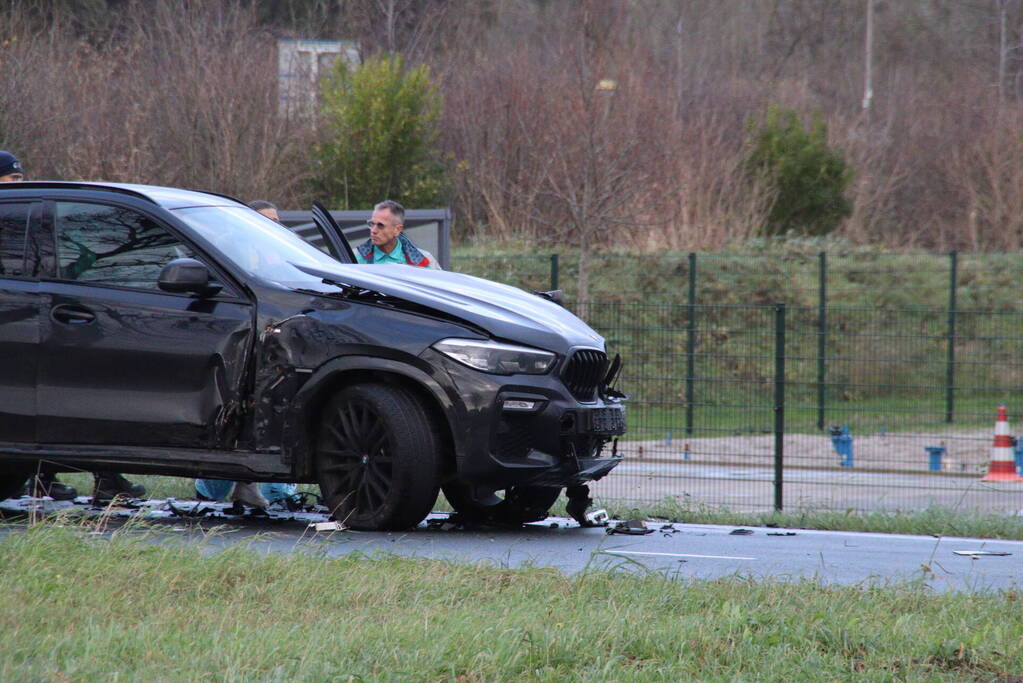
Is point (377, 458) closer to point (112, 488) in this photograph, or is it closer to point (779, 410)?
point (112, 488)

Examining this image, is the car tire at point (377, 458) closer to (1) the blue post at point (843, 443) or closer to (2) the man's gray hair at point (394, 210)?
(2) the man's gray hair at point (394, 210)

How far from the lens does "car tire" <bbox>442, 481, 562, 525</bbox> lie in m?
8.16

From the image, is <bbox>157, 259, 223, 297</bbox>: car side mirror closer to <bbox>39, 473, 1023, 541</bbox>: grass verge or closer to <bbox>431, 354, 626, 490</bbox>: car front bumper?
<bbox>431, 354, 626, 490</bbox>: car front bumper

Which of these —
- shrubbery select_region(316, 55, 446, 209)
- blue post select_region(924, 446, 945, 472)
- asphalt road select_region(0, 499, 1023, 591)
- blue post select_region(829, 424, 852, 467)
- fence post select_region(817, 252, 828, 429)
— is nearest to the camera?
asphalt road select_region(0, 499, 1023, 591)

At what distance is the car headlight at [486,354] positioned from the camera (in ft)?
23.2

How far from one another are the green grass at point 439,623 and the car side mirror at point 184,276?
59.9 inches

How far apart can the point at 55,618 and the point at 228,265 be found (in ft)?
9.62

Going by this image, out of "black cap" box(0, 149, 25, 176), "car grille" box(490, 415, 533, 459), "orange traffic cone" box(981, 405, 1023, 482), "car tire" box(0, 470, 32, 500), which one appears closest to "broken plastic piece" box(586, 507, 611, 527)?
"car grille" box(490, 415, 533, 459)

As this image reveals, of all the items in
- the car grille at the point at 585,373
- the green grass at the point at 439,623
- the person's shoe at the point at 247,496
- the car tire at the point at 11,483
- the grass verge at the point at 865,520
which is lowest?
the grass verge at the point at 865,520

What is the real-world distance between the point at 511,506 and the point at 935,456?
818 centimetres

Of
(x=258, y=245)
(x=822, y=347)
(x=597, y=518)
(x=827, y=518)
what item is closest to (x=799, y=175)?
(x=822, y=347)

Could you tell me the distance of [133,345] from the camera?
7344mm

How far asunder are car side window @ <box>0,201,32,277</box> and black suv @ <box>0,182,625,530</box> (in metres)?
0.01

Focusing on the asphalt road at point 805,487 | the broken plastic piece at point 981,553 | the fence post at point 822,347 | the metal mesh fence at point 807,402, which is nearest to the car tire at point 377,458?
the broken plastic piece at point 981,553
